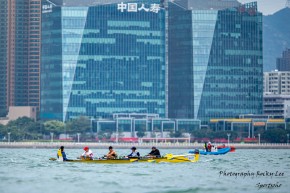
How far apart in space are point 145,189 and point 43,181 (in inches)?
467

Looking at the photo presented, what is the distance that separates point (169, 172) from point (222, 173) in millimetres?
5868

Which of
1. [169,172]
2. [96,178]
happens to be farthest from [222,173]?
[96,178]

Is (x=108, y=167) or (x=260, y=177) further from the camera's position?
(x=108, y=167)

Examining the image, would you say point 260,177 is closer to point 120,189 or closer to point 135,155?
point 120,189

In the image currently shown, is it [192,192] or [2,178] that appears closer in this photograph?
[192,192]

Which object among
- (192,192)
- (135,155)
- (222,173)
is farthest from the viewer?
(135,155)

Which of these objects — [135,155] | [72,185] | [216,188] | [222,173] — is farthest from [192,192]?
[135,155]

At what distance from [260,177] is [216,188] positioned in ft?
40.3

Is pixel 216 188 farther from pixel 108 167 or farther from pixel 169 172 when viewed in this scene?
pixel 108 167

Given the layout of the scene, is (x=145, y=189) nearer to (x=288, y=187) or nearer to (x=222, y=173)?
(x=288, y=187)

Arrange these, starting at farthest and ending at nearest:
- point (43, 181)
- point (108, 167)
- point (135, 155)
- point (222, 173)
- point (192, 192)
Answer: point (135, 155) → point (108, 167) → point (222, 173) → point (43, 181) → point (192, 192)

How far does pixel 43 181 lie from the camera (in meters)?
105

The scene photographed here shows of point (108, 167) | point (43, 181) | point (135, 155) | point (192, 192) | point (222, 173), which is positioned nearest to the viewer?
Result: point (192, 192)

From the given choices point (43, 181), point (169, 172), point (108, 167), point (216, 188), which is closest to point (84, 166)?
point (108, 167)
